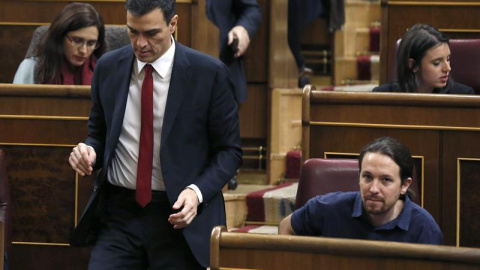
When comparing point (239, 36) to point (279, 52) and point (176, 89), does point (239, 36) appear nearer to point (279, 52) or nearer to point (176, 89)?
point (279, 52)

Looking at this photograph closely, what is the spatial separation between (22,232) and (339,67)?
183 centimetres

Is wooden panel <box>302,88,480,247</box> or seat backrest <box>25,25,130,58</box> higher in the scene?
seat backrest <box>25,25,130,58</box>

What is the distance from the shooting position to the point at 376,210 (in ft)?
5.22

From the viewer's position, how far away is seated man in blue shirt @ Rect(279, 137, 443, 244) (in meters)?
1.59

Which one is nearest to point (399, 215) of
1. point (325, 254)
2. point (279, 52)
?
point (325, 254)

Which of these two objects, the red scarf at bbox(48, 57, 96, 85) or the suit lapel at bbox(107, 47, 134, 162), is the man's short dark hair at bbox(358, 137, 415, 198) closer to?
the suit lapel at bbox(107, 47, 134, 162)

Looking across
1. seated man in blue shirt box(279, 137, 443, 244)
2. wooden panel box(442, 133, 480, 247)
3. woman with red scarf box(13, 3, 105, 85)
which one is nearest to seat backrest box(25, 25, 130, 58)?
woman with red scarf box(13, 3, 105, 85)

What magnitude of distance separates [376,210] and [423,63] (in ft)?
2.54

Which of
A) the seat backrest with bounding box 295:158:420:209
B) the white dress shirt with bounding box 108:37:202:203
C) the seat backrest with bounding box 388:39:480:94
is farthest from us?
the seat backrest with bounding box 388:39:480:94

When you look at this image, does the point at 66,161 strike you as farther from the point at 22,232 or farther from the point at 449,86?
the point at 449,86

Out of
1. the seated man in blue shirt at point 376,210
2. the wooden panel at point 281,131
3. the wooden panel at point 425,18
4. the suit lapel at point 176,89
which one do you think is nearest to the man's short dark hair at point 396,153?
the seated man in blue shirt at point 376,210

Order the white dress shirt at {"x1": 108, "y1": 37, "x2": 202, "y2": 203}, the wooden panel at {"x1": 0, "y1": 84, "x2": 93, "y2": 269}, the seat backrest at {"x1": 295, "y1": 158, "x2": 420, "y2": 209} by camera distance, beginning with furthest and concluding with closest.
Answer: the wooden panel at {"x1": 0, "y1": 84, "x2": 93, "y2": 269}, the seat backrest at {"x1": 295, "y1": 158, "x2": 420, "y2": 209}, the white dress shirt at {"x1": 108, "y1": 37, "x2": 202, "y2": 203}

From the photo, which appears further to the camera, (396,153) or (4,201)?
(4,201)

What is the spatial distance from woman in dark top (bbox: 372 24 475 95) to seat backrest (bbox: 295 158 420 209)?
50 cm
